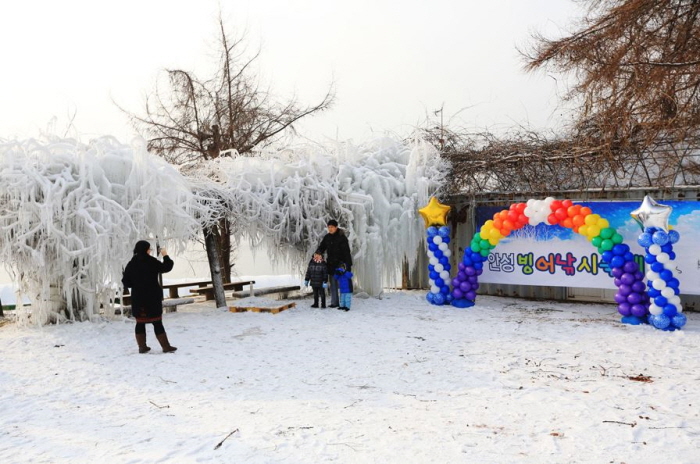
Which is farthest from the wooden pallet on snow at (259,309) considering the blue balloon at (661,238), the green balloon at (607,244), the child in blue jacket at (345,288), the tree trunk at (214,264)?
the blue balloon at (661,238)

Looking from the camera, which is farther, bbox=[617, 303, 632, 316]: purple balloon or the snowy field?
bbox=[617, 303, 632, 316]: purple balloon

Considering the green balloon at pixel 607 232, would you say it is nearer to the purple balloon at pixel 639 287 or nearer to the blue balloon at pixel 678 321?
the purple balloon at pixel 639 287

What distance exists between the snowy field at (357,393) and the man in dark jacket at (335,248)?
1.44 m

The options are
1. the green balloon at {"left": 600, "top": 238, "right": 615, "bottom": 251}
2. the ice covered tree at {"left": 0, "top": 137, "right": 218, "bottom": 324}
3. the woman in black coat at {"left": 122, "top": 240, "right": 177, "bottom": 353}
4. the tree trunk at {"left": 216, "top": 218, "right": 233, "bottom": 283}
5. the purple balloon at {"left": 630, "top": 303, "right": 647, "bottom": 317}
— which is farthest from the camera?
the tree trunk at {"left": 216, "top": 218, "right": 233, "bottom": 283}

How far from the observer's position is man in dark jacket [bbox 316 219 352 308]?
10383 millimetres

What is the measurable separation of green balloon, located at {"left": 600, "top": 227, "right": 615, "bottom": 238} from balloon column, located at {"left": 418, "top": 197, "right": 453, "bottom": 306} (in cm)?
283

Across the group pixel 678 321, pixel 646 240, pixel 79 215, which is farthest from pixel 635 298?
pixel 79 215

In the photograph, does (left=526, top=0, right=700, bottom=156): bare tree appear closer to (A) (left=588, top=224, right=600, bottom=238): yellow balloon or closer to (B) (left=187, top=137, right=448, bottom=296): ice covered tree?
(A) (left=588, top=224, right=600, bottom=238): yellow balloon

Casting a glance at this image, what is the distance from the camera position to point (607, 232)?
910 cm

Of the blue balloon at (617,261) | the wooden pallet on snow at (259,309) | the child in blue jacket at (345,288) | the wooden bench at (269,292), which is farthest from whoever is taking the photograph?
the wooden bench at (269,292)

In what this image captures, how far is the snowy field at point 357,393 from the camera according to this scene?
4145 mm

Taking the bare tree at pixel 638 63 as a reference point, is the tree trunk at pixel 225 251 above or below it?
below

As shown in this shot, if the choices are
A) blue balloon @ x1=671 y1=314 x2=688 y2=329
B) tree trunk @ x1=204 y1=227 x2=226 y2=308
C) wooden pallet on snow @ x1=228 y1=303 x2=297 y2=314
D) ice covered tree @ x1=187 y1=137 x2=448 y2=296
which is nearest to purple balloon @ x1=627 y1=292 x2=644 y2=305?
blue balloon @ x1=671 y1=314 x2=688 y2=329

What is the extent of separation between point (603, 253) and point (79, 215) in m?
8.17
